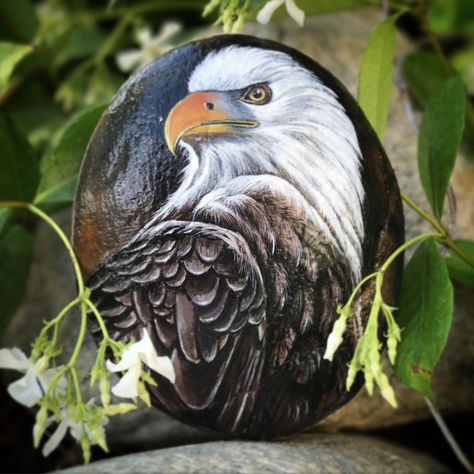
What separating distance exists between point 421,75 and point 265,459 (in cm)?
56

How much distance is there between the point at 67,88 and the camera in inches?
42.7

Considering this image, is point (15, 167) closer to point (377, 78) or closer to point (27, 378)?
point (27, 378)

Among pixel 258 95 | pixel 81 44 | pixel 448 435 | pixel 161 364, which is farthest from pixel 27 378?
pixel 81 44

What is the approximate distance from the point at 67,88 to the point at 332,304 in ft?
1.92

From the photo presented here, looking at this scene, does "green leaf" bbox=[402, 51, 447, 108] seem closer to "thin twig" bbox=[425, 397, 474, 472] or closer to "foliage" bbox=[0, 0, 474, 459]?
"foliage" bbox=[0, 0, 474, 459]

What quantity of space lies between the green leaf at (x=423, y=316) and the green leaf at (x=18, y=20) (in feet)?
2.20

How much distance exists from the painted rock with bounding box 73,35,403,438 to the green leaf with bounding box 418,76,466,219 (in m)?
0.06

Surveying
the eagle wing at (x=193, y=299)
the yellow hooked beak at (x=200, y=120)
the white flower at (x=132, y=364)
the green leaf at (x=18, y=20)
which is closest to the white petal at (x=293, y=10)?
the yellow hooked beak at (x=200, y=120)

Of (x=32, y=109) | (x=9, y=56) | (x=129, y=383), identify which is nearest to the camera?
(x=129, y=383)

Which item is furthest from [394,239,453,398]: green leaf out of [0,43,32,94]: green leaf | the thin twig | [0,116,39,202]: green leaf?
[0,43,32,94]: green leaf

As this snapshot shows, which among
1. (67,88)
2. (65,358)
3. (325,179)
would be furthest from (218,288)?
(67,88)

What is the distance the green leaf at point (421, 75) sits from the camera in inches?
39.1

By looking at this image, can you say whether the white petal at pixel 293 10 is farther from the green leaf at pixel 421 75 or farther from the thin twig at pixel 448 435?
the thin twig at pixel 448 435

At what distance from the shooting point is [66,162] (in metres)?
0.85
